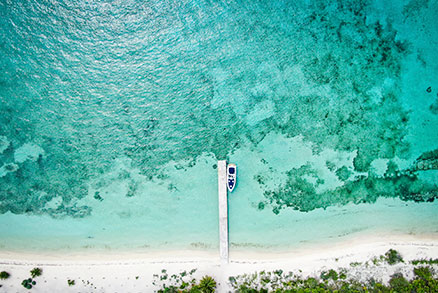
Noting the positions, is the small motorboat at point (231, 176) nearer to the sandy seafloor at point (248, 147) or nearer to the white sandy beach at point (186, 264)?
the sandy seafloor at point (248, 147)

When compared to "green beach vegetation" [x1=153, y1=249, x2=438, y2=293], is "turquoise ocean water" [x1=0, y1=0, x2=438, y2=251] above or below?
above

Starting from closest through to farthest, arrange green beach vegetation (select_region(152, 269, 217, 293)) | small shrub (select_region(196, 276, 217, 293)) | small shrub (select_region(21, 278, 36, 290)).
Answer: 1. small shrub (select_region(196, 276, 217, 293))
2. small shrub (select_region(21, 278, 36, 290))
3. green beach vegetation (select_region(152, 269, 217, 293))

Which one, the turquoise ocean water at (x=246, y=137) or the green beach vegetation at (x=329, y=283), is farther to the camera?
the turquoise ocean water at (x=246, y=137)

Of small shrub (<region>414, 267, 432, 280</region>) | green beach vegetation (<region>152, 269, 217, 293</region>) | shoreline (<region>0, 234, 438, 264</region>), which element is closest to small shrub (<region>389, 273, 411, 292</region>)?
small shrub (<region>414, 267, 432, 280</region>)

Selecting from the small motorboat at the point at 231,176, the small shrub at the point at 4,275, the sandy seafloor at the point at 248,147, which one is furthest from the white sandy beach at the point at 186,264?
the small motorboat at the point at 231,176

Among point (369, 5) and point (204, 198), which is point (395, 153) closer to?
point (369, 5)

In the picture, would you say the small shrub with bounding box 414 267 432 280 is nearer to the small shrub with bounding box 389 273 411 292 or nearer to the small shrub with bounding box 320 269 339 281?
the small shrub with bounding box 389 273 411 292
